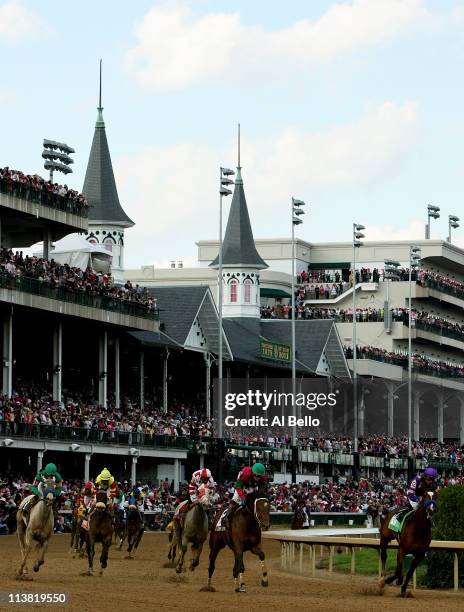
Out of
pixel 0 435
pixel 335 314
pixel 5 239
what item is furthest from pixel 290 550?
pixel 335 314

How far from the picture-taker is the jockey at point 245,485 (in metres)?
24.1

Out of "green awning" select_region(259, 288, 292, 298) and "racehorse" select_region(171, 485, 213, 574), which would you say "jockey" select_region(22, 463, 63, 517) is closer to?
"racehorse" select_region(171, 485, 213, 574)

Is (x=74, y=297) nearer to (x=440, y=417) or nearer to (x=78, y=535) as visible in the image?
(x=78, y=535)

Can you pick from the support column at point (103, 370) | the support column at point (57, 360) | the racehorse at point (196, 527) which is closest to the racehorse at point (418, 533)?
the racehorse at point (196, 527)

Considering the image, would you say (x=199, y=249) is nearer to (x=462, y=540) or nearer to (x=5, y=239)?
(x=5, y=239)

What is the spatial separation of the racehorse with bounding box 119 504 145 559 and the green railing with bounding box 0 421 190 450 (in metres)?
12.3

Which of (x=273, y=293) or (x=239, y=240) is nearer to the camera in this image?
(x=239, y=240)

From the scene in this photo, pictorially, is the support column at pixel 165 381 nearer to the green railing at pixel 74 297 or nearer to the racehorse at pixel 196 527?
the green railing at pixel 74 297

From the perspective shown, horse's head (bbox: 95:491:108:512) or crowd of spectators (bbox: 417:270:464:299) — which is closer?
horse's head (bbox: 95:491:108:512)

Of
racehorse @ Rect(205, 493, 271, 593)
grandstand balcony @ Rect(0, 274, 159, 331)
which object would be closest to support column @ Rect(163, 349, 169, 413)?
grandstand balcony @ Rect(0, 274, 159, 331)

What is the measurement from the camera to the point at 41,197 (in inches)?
2189

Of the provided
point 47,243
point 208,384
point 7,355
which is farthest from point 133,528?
point 208,384

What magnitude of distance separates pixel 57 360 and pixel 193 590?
31.3m

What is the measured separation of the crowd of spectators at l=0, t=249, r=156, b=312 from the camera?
51.6 meters
